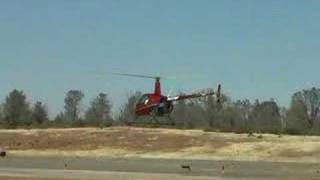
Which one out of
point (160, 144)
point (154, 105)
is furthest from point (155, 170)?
point (154, 105)

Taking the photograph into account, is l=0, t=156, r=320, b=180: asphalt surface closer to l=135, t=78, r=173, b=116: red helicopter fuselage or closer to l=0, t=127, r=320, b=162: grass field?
l=0, t=127, r=320, b=162: grass field

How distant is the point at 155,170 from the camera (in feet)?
133

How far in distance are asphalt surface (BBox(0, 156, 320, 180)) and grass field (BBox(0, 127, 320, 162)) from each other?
5.53 meters

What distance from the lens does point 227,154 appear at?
53.9 metres

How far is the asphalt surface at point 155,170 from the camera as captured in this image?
35.5 meters

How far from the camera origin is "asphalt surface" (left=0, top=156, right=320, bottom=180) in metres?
35.5

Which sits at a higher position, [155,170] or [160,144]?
[160,144]

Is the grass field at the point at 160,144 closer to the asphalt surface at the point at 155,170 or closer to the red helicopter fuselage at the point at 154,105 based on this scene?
the asphalt surface at the point at 155,170

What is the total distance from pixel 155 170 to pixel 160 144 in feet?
64.7

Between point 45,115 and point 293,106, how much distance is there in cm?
4195

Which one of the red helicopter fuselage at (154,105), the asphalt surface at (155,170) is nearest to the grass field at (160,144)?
the asphalt surface at (155,170)

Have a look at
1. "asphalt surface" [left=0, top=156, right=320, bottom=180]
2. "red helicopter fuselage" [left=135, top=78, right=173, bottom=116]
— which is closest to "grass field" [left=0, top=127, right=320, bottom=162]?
"asphalt surface" [left=0, top=156, right=320, bottom=180]

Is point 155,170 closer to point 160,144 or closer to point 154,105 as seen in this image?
point 160,144

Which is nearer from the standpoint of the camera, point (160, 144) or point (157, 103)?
point (160, 144)
